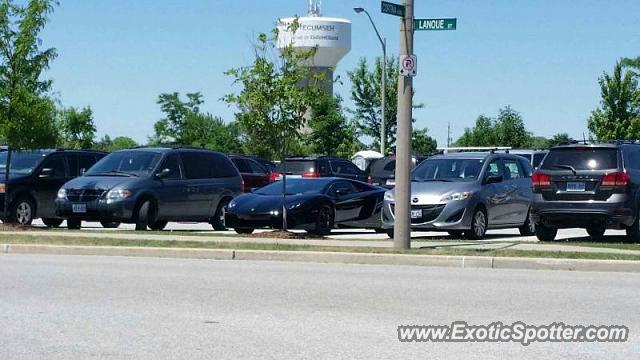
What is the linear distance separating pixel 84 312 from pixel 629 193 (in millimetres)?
10994

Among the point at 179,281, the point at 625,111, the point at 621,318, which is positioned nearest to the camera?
the point at 621,318

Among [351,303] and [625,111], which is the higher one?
[625,111]

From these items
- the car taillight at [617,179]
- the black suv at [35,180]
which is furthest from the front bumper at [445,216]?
the black suv at [35,180]

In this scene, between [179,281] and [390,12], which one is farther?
[390,12]

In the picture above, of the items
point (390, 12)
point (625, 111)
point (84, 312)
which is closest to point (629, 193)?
point (390, 12)

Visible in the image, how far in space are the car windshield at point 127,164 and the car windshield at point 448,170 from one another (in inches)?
219

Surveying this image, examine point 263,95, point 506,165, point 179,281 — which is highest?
point 263,95

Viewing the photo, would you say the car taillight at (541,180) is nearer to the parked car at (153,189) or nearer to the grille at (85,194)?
the parked car at (153,189)

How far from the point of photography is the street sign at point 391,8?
16141mm

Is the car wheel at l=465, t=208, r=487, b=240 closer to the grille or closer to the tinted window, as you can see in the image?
the tinted window

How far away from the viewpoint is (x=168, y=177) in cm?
2248

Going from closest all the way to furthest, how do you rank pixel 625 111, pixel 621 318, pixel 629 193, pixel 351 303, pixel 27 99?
1. pixel 621 318
2. pixel 351 303
3. pixel 629 193
4. pixel 27 99
5. pixel 625 111

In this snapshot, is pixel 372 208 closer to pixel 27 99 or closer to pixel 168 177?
pixel 168 177

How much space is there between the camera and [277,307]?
10.9 m
